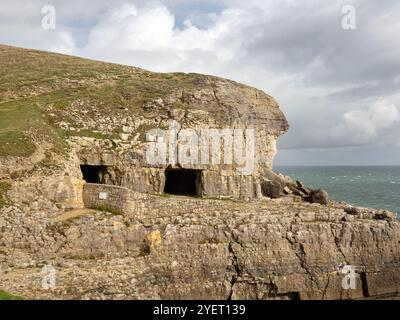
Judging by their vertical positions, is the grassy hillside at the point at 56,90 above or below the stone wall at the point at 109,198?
above

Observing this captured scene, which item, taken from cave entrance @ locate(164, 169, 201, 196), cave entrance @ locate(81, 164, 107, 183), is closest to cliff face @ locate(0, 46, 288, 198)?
cave entrance @ locate(81, 164, 107, 183)

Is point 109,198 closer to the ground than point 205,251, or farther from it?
farther from it

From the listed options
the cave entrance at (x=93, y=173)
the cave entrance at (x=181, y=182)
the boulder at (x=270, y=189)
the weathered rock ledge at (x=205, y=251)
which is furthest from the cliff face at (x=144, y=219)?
the cave entrance at (x=181, y=182)

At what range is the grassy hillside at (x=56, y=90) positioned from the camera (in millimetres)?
24531

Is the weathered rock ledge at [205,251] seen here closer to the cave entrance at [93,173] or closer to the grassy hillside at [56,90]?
the cave entrance at [93,173]

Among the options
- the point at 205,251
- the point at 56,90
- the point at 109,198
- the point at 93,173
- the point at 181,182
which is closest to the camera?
the point at 205,251

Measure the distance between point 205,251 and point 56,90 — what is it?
16.3 metres

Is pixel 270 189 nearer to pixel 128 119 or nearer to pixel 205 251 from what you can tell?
pixel 128 119

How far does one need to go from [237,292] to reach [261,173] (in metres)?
13.1

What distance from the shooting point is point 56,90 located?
30.9 m

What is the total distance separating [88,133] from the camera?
90.2ft

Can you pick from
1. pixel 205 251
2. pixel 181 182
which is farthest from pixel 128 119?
pixel 205 251

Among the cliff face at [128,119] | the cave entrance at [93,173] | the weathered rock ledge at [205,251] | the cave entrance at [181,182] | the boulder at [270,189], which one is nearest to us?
the weathered rock ledge at [205,251]

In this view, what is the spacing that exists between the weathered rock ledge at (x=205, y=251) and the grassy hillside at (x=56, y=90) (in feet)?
18.3
